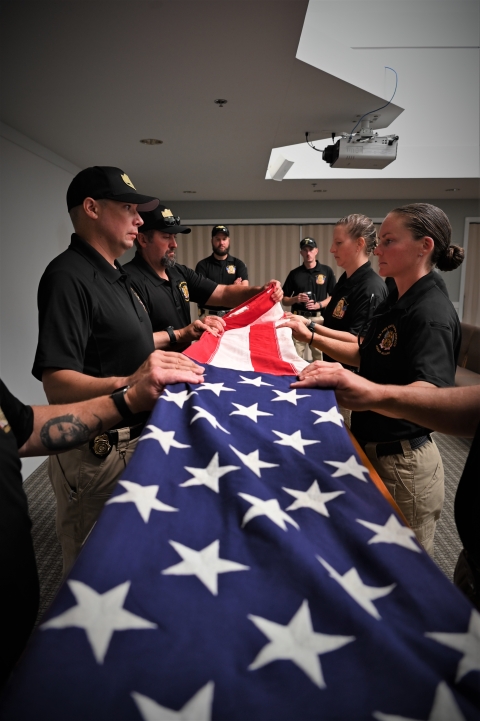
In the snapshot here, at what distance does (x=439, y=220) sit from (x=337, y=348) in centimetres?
74

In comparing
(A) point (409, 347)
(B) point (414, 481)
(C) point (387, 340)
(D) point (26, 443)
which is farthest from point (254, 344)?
(D) point (26, 443)

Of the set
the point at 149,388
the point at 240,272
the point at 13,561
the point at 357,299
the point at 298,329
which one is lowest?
the point at 13,561

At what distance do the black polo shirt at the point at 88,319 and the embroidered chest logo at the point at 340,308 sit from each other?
56.0 inches

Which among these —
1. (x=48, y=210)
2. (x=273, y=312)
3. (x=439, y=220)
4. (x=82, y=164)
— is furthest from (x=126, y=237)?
(x=82, y=164)

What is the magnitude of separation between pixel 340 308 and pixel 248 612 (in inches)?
93.0

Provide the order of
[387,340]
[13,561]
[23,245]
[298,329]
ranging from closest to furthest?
[13,561], [387,340], [298,329], [23,245]

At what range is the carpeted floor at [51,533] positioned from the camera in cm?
254

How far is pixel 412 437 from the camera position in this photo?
1639mm

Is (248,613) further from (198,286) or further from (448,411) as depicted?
(198,286)

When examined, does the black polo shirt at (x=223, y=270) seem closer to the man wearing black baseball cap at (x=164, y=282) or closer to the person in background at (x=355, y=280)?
the man wearing black baseball cap at (x=164, y=282)

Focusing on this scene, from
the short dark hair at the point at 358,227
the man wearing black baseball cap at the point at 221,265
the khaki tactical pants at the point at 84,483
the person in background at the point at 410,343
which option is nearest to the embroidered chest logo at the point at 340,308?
the short dark hair at the point at 358,227

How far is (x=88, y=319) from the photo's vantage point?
1.59 metres

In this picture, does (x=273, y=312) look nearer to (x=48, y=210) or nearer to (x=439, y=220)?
(x=439, y=220)

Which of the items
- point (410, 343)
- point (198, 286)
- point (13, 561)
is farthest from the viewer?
point (198, 286)
